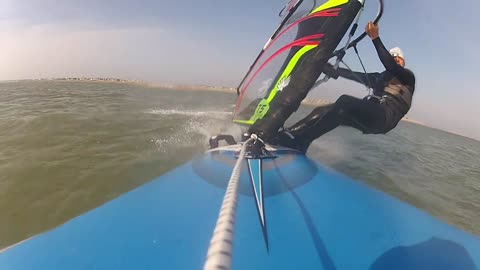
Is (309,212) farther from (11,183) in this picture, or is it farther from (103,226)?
(11,183)

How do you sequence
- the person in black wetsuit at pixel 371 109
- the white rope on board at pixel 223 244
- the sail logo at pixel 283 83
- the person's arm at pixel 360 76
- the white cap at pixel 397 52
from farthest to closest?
the person's arm at pixel 360 76 < the white cap at pixel 397 52 < the person in black wetsuit at pixel 371 109 < the sail logo at pixel 283 83 < the white rope on board at pixel 223 244

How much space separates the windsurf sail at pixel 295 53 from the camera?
352cm

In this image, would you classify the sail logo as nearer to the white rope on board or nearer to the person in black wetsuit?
the person in black wetsuit

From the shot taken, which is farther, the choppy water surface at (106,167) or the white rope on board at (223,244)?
the choppy water surface at (106,167)

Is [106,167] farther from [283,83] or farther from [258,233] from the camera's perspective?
[258,233]

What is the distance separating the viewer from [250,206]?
233 cm

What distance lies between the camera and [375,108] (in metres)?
4.02

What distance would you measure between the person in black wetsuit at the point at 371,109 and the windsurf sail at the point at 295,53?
1.65 ft

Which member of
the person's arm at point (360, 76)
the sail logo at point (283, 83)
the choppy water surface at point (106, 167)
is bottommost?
the choppy water surface at point (106, 167)

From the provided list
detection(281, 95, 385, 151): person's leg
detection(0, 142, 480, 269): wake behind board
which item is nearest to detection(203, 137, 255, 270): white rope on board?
detection(0, 142, 480, 269): wake behind board

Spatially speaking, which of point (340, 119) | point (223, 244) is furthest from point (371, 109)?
point (223, 244)

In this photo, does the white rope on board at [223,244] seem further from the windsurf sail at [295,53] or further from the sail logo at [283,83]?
the sail logo at [283,83]

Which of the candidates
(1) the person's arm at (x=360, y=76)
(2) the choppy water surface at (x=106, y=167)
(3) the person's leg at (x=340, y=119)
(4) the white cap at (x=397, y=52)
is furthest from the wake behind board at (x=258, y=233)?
(4) the white cap at (x=397, y=52)

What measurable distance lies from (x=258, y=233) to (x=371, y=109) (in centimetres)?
299
